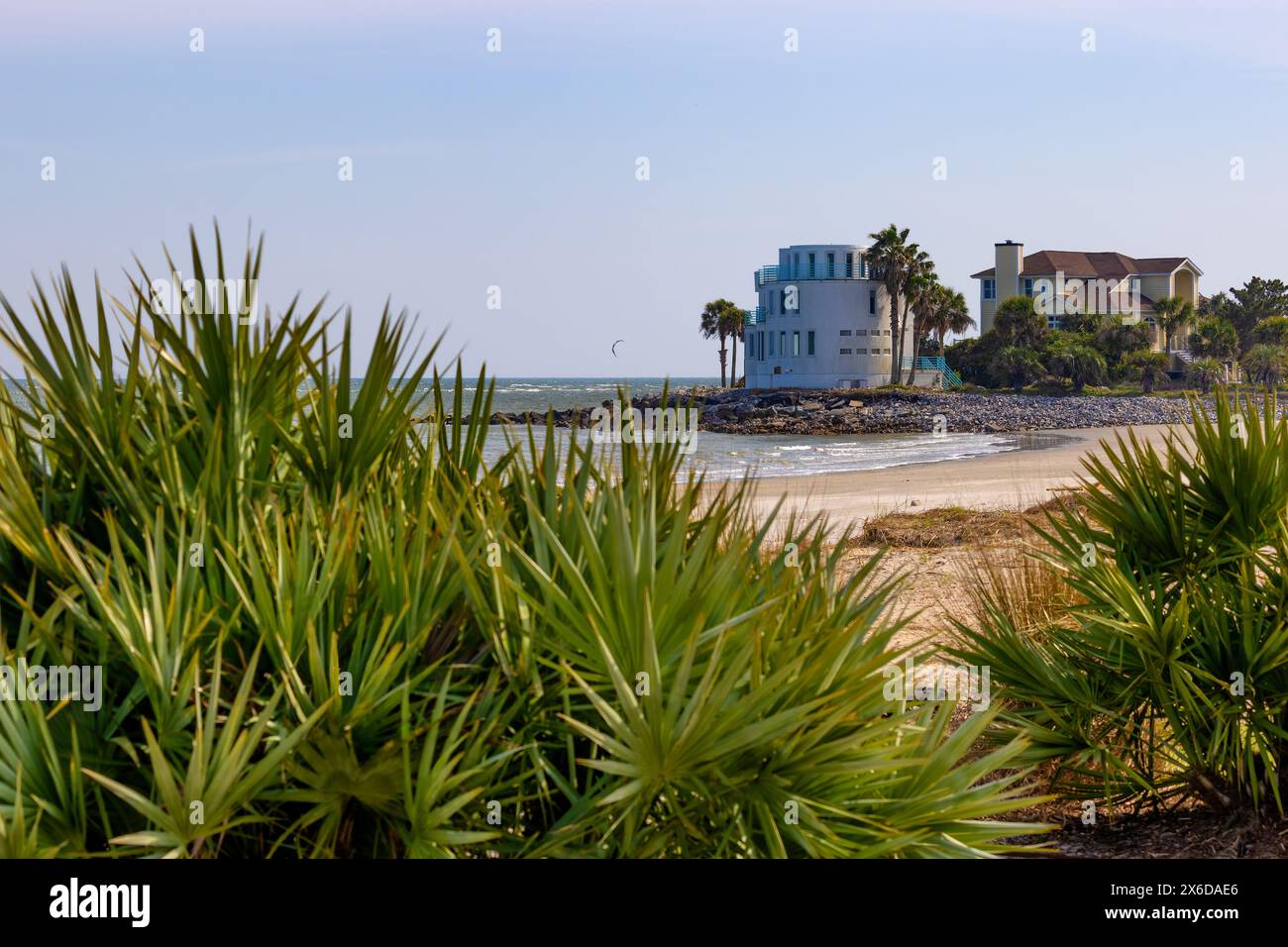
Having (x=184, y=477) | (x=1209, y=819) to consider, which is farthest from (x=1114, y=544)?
(x=184, y=477)

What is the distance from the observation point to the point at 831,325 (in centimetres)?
8888

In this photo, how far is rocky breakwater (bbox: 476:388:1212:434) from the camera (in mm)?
59972

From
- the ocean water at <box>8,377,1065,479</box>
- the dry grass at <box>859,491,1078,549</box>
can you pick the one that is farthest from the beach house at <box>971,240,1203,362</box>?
the dry grass at <box>859,491,1078,549</box>

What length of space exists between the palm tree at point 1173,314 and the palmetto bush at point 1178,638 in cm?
8773

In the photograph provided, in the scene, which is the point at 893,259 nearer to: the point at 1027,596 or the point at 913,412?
the point at 913,412

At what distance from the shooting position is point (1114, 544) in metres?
5.39

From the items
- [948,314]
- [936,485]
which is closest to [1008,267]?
[948,314]

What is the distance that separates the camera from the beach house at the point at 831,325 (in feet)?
289

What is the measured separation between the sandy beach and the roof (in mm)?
54263

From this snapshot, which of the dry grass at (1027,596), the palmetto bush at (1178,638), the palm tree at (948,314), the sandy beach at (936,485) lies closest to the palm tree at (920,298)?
the palm tree at (948,314)

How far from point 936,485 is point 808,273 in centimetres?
6608

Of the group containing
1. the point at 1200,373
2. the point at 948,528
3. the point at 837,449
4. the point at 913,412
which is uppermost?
the point at 1200,373
